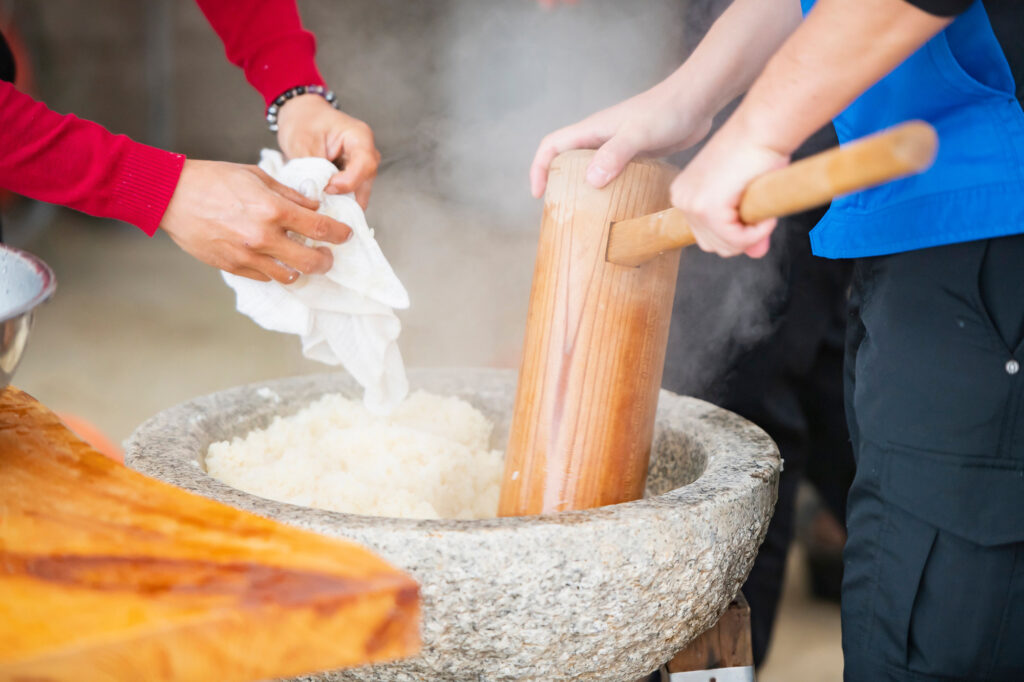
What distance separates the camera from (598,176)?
40.1 inches

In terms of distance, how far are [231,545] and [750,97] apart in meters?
0.60

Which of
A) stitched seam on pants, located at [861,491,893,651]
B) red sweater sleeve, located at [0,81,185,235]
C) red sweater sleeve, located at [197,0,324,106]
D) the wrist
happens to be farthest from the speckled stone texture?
red sweater sleeve, located at [197,0,324,106]

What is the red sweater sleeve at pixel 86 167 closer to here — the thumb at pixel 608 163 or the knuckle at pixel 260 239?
the knuckle at pixel 260 239

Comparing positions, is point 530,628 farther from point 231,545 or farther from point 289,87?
point 289,87

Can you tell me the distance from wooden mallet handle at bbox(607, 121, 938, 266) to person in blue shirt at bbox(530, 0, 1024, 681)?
0.05 meters

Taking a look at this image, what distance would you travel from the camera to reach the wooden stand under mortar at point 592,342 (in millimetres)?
1035

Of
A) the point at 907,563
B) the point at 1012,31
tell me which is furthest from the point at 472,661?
the point at 1012,31

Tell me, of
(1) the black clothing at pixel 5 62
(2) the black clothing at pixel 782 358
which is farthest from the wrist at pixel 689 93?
(1) the black clothing at pixel 5 62

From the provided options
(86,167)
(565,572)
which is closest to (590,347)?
(565,572)

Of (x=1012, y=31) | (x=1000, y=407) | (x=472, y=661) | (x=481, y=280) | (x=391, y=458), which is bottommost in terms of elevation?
(x=472, y=661)

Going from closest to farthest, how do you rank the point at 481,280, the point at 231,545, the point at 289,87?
1. the point at 231,545
2. the point at 289,87
3. the point at 481,280

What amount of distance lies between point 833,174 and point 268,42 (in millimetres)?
1381

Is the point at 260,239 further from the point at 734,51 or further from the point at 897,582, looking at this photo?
the point at 897,582

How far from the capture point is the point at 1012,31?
2.61ft
